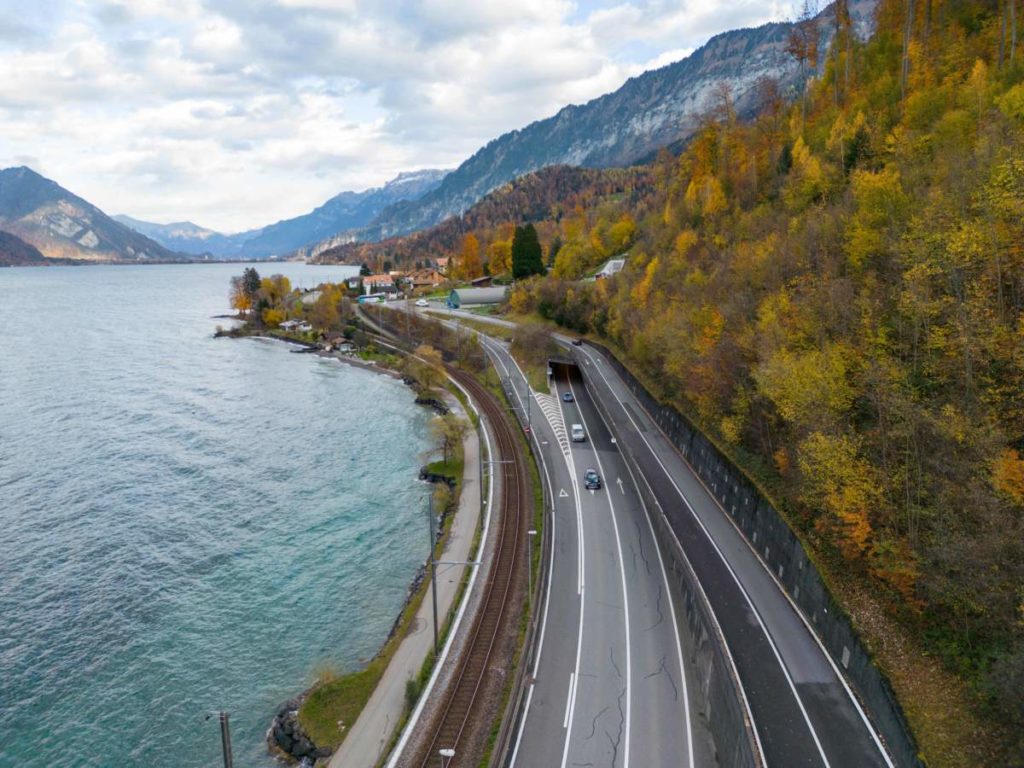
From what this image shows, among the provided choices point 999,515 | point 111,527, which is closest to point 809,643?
point 999,515

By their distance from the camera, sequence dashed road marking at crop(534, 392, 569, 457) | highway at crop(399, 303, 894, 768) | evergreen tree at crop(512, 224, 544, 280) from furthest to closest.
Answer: evergreen tree at crop(512, 224, 544, 280)
dashed road marking at crop(534, 392, 569, 457)
highway at crop(399, 303, 894, 768)

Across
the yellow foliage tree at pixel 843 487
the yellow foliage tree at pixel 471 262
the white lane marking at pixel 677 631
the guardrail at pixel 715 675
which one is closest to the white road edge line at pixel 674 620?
the white lane marking at pixel 677 631

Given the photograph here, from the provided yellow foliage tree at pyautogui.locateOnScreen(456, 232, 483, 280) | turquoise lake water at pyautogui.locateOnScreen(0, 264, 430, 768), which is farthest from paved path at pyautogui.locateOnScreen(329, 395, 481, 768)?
yellow foliage tree at pyautogui.locateOnScreen(456, 232, 483, 280)

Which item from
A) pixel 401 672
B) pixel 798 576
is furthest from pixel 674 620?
pixel 401 672

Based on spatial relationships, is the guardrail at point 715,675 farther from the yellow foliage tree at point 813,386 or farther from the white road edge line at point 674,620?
the yellow foliage tree at point 813,386

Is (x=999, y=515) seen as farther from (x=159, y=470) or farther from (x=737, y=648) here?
(x=159, y=470)

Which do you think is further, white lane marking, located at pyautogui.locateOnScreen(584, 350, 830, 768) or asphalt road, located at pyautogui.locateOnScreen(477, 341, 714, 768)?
asphalt road, located at pyautogui.locateOnScreen(477, 341, 714, 768)

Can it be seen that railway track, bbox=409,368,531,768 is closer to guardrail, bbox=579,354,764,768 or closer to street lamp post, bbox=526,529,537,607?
street lamp post, bbox=526,529,537,607
